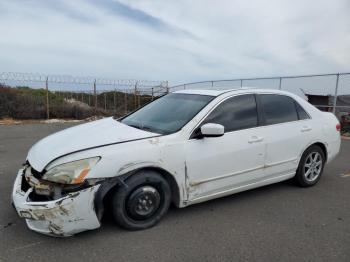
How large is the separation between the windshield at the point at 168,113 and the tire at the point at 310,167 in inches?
72.8

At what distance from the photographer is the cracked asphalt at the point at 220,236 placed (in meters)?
3.07

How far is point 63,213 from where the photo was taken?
3.07 meters

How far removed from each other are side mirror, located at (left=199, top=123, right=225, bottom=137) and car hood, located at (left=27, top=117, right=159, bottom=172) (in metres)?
0.55

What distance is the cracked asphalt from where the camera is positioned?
10.1 ft

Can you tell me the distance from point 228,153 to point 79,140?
173cm

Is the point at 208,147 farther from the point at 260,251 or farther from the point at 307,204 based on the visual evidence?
the point at 307,204

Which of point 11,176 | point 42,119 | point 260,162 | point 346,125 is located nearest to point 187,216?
point 260,162

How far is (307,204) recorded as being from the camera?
4426mm

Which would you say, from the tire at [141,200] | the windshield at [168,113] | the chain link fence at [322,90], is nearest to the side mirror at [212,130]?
the windshield at [168,113]

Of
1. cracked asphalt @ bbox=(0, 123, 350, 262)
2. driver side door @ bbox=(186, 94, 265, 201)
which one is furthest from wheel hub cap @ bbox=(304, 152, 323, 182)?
driver side door @ bbox=(186, 94, 265, 201)

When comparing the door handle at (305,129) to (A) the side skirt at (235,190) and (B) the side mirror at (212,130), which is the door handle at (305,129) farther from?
(B) the side mirror at (212,130)

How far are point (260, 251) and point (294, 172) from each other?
6.67 feet

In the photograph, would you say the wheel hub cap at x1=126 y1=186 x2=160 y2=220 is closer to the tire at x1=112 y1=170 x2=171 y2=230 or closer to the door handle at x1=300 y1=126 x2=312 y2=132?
the tire at x1=112 y1=170 x2=171 y2=230

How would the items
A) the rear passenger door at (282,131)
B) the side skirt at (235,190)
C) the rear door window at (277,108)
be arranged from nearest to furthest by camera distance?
1. the side skirt at (235,190)
2. the rear passenger door at (282,131)
3. the rear door window at (277,108)
